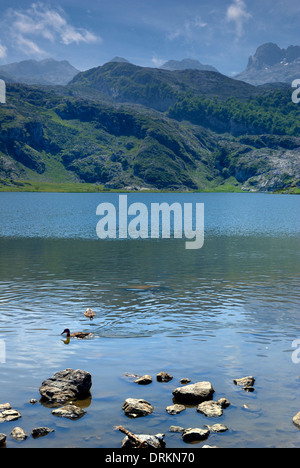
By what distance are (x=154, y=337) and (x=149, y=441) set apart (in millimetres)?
15942

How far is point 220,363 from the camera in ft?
98.7

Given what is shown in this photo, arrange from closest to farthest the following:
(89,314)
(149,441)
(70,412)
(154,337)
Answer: (149,441) < (70,412) < (154,337) < (89,314)

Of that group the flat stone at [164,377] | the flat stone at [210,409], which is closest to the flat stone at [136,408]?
the flat stone at [210,409]

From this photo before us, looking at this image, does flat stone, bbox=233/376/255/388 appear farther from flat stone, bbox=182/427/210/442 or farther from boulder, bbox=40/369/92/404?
boulder, bbox=40/369/92/404

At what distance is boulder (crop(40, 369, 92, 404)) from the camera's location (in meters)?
24.8

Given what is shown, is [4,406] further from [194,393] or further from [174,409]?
[194,393]

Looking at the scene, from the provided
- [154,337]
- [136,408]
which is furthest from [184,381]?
[154,337]

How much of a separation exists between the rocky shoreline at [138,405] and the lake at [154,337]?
378 mm

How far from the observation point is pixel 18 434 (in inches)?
822

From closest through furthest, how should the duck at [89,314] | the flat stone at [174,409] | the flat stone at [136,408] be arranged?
the flat stone at [136,408] < the flat stone at [174,409] < the duck at [89,314]

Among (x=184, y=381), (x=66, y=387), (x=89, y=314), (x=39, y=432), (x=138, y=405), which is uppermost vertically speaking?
(x=89, y=314)

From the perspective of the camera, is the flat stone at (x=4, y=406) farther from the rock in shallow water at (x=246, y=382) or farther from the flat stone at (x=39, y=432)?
the rock in shallow water at (x=246, y=382)

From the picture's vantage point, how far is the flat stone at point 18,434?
68.1 feet
